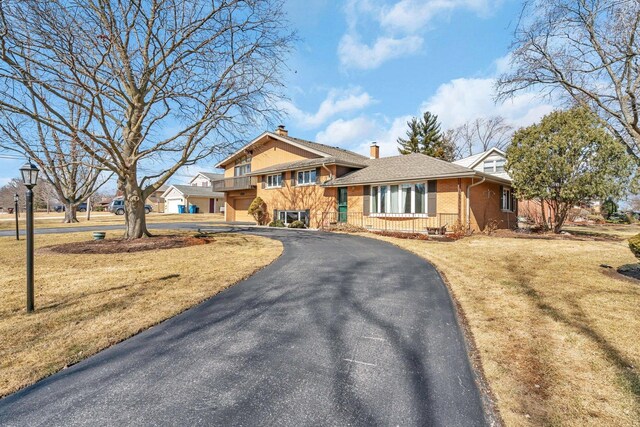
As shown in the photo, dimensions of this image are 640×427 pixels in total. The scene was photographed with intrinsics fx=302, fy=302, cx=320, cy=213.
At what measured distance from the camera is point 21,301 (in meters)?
5.02

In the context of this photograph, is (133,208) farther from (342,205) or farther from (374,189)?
(374,189)

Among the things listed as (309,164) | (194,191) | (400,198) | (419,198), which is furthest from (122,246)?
(194,191)

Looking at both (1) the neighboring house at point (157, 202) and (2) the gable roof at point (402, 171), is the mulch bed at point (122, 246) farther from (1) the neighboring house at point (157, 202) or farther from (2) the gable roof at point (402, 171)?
(1) the neighboring house at point (157, 202)

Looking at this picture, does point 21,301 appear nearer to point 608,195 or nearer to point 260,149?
point 608,195

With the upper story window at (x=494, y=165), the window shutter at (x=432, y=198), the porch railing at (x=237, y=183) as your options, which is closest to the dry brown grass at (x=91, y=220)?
the porch railing at (x=237, y=183)

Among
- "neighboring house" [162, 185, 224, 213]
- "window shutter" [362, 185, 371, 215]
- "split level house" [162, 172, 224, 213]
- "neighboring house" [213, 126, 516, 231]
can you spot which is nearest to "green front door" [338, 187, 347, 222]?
"neighboring house" [213, 126, 516, 231]

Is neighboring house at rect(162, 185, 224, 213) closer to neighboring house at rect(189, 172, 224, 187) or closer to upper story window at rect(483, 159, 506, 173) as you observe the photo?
neighboring house at rect(189, 172, 224, 187)

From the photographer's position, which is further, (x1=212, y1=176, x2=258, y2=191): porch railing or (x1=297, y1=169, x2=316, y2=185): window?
(x1=212, y1=176, x2=258, y2=191): porch railing

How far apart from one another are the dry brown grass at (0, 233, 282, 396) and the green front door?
966cm

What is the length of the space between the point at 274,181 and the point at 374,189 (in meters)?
8.69

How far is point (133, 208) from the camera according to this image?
40.1 feet

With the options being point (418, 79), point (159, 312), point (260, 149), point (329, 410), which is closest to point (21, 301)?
point (159, 312)

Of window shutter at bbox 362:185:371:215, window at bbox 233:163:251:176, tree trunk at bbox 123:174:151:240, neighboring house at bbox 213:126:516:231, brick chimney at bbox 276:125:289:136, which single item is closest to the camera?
tree trunk at bbox 123:174:151:240

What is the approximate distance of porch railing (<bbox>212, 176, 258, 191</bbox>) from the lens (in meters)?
25.2
